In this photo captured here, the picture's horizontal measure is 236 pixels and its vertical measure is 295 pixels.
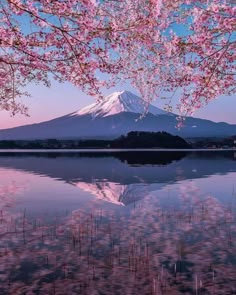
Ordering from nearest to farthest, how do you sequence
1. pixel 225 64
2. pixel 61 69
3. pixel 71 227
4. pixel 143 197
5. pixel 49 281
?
pixel 49 281
pixel 61 69
pixel 225 64
pixel 71 227
pixel 143 197

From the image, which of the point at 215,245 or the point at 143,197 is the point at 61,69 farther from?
the point at 143,197

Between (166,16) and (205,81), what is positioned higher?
(166,16)

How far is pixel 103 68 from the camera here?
41.2 feet

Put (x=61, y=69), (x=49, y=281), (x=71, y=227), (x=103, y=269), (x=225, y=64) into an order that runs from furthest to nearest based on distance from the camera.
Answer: (x=71, y=227), (x=225, y=64), (x=61, y=69), (x=103, y=269), (x=49, y=281)

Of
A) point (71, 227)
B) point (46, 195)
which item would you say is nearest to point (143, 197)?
point (46, 195)

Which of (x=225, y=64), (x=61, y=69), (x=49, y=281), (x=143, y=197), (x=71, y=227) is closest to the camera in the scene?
(x=49, y=281)

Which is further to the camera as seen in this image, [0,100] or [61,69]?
[0,100]

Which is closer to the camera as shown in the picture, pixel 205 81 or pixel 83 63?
pixel 83 63

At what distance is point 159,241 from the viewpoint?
15.1m

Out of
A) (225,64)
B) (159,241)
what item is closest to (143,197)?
(159,241)

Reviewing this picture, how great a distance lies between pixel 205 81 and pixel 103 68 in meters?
3.41

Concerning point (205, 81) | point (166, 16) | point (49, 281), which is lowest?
point (49, 281)

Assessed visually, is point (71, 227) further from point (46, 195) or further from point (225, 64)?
point (46, 195)

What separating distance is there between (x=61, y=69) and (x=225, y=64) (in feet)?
17.5
